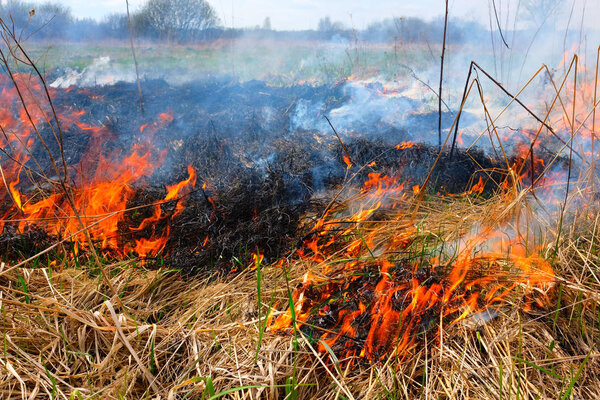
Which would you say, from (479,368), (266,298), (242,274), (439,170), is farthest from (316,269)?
(439,170)

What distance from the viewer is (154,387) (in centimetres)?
139

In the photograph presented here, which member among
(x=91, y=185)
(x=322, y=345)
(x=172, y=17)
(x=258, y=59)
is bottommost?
(x=322, y=345)

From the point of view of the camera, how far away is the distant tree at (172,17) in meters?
9.81

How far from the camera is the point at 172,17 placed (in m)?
10.1

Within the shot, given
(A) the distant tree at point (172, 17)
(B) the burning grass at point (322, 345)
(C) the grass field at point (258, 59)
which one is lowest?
(B) the burning grass at point (322, 345)

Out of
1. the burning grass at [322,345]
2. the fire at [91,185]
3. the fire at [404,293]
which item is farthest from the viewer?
the fire at [91,185]

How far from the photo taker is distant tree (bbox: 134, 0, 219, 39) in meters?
9.81

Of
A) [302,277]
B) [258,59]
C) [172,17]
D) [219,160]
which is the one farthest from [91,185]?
[172,17]

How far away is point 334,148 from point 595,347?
2.82 metres

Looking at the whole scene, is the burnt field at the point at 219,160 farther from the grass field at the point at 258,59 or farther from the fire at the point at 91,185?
the grass field at the point at 258,59

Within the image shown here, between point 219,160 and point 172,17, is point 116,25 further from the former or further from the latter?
point 219,160

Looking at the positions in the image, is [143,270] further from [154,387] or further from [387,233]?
[387,233]

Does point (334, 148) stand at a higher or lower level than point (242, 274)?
higher

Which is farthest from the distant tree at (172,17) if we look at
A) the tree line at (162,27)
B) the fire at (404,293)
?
the fire at (404,293)
